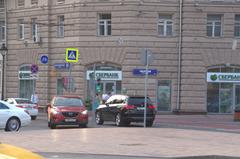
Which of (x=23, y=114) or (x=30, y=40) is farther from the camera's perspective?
(x=30, y=40)

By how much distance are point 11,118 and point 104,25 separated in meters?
18.3

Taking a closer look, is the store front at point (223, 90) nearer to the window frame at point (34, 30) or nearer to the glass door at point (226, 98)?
the glass door at point (226, 98)

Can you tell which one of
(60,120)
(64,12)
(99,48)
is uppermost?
(64,12)

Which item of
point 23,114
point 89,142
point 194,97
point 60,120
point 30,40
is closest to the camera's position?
point 89,142

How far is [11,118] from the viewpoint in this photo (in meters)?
22.8

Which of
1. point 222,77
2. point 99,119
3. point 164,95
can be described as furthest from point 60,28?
point 99,119

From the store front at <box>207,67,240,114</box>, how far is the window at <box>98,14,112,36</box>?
7.78 metres

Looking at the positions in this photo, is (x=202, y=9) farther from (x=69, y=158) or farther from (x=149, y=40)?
(x=69, y=158)

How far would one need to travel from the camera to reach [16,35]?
4534cm

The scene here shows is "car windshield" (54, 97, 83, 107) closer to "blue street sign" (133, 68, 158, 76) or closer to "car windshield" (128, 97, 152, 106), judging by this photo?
"car windshield" (128, 97, 152, 106)

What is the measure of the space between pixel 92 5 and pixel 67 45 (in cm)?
353

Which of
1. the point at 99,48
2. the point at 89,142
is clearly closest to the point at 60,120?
the point at 89,142

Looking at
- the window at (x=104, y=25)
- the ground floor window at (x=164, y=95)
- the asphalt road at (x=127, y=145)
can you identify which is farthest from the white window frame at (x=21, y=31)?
the asphalt road at (x=127, y=145)

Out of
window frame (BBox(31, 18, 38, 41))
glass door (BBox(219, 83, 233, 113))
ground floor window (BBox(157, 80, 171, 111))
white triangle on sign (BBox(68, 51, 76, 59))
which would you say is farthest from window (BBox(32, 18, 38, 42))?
glass door (BBox(219, 83, 233, 113))
